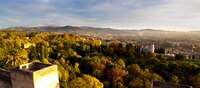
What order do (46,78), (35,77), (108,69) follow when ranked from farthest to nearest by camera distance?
1. (108,69)
2. (46,78)
3. (35,77)

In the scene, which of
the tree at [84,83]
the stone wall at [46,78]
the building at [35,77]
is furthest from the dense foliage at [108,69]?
the stone wall at [46,78]

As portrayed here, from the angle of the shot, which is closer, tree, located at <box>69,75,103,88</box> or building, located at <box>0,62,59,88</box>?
building, located at <box>0,62,59,88</box>

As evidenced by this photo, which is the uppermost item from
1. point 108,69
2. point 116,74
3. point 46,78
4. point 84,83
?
point 46,78

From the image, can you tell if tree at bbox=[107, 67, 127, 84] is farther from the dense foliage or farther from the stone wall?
the stone wall

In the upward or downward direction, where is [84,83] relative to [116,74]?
upward

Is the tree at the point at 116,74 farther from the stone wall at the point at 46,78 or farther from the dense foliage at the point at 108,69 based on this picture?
the stone wall at the point at 46,78

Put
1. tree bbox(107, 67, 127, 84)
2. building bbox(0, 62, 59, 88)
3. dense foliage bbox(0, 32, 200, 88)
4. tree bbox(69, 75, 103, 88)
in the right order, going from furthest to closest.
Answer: tree bbox(107, 67, 127, 84) → dense foliage bbox(0, 32, 200, 88) → tree bbox(69, 75, 103, 88) → building bbox(0, 62, 59, 88)

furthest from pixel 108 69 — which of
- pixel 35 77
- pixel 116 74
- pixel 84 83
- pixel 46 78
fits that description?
pixel 35 77

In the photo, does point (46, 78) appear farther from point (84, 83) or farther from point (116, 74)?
point (116, 74)

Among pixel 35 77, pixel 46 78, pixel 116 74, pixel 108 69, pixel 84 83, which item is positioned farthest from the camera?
pixel 108 69

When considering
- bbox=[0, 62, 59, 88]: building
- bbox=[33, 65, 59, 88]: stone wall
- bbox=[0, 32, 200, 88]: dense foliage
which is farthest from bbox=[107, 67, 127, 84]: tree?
bbox=[33, 65, 59, 88]: stone wall

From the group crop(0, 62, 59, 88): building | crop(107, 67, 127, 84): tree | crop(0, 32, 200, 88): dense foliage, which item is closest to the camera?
crop(0, 62, 59, 88): building
